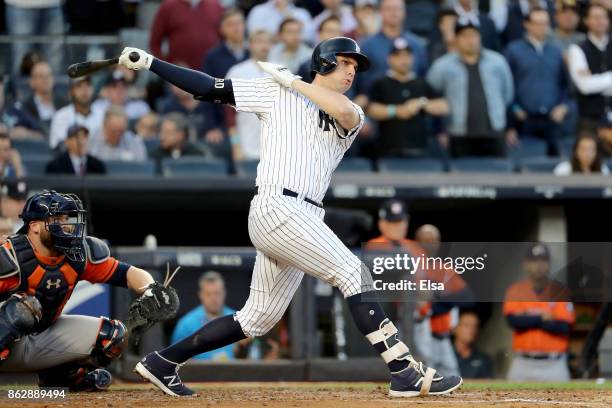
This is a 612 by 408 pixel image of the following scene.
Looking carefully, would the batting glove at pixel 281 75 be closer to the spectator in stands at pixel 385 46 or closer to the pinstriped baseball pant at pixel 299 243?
the pinstriped baseball pant at pixel 299 243

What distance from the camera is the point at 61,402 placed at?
5.63m

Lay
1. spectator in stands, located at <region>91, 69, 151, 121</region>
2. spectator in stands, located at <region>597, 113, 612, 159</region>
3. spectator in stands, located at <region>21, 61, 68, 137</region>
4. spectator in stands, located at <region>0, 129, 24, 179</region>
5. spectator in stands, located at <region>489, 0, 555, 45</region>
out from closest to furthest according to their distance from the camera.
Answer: spectator in stands, located at <region>0, 129, 24, 179</region>, spectator in stands, located at <region>21, 61, 68, 137</region>, spectator in stands, located at <region>91, 69, 151, 121</region>, spectator in stands, located at <region>597, 113, 612, 159</region>, spectator in stands, located at <region>489, 0, 555, 45</region>

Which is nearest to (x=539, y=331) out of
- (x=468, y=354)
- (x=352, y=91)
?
(x=468, y=354)

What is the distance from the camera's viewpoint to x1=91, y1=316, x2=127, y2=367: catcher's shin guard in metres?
6.11

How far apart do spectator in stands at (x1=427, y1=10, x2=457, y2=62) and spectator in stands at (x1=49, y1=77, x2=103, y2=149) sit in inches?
120

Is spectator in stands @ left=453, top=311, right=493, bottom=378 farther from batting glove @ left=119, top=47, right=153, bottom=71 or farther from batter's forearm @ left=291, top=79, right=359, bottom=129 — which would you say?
batting glove @ left=119, top=47, right=153, bottom=71

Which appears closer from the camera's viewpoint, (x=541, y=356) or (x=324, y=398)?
(x=324, y=398)

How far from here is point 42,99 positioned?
34.0ft

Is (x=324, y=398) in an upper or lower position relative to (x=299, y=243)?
lower

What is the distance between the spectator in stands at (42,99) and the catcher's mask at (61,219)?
4482 millimetres

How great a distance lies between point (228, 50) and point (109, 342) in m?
4.96

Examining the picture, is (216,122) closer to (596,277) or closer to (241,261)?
(241,261)

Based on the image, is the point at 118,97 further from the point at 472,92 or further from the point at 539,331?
the point at 539,331

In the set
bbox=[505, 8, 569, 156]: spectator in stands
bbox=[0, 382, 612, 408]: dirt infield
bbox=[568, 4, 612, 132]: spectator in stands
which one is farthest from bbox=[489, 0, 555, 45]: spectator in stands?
bbox=[0, 382, 612, 408]: dirt infield
